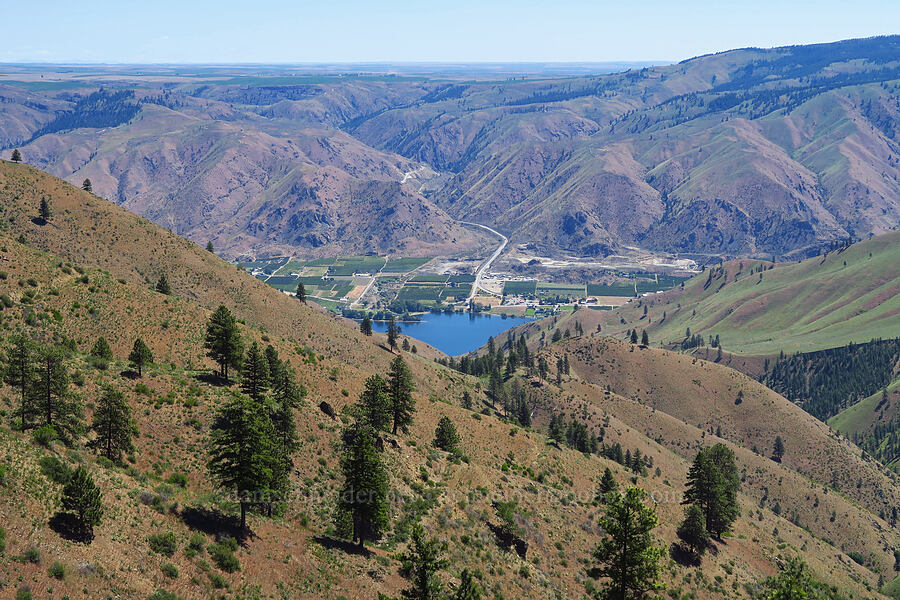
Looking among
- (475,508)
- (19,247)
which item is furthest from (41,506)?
(19,247)

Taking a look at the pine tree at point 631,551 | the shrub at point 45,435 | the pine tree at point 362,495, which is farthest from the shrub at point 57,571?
the pine tree at point 631,551

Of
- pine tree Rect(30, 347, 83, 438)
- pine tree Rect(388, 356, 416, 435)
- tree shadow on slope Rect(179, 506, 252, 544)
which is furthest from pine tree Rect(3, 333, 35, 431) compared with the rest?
pine tree Rect(388, 356, 416, 435)

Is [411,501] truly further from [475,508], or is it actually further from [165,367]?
[165,367]

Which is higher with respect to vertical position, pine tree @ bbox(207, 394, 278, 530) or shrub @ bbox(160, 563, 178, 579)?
pine tree @ bbox(207, 394, 278, 530)

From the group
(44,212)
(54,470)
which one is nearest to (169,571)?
(54,470)

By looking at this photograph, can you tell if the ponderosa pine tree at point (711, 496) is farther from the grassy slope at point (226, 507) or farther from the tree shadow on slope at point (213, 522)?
the tree shadow on slope at point (213, 522)

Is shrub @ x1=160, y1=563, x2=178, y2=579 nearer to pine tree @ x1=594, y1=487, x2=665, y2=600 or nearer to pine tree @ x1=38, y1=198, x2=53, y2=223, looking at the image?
pine tree @ x1=594, y1=487, x2=665, y2=600
